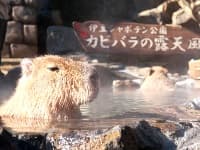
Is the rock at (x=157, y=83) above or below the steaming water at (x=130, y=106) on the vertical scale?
below

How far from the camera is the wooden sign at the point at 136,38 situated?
38.1ft

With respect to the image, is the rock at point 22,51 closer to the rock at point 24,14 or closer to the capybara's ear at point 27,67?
the rock at point 24,14

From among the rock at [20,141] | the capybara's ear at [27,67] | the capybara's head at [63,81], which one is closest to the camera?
the rock at [20,141]

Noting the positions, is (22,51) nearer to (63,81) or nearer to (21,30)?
(21,30)

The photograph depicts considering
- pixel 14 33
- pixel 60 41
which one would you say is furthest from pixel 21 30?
pixel 60 41

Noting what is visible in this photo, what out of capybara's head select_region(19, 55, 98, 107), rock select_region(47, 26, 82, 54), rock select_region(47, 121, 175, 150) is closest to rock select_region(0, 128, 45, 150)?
rock select_region(47, 121, 175, 150)

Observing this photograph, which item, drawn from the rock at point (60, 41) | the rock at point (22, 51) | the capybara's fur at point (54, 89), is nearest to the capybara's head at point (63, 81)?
the capybara's fur at point (54, 89)

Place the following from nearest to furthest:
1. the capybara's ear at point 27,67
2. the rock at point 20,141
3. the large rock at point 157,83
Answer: the rock at point 20,141 → the capybara's ear at point 27,67 → the large rock at point 157,83

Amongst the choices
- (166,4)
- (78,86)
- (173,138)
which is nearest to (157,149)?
(173,138)

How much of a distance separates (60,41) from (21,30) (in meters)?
1.00

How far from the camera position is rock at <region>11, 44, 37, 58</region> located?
521 inches

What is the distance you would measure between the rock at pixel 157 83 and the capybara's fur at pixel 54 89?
15.4ft

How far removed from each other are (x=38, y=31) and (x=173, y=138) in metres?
11.1

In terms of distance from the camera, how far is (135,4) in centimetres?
1424
